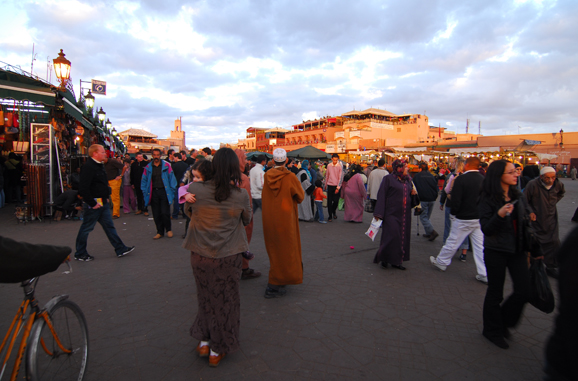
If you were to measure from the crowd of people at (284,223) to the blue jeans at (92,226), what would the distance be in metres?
0.02

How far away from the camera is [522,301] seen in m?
2.91

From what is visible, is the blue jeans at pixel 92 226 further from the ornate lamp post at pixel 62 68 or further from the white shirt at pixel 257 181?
the ornate lamp post at pixel 62 68

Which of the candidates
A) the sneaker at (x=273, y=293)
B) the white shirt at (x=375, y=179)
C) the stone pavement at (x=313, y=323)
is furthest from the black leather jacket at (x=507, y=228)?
the white shirt at (x=375, y=179)

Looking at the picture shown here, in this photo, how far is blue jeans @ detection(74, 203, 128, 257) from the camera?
536 cm

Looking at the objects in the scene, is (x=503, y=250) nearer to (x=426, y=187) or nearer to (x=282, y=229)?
(x=282, y=229)

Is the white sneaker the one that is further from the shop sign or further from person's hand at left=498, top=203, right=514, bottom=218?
the shop sign

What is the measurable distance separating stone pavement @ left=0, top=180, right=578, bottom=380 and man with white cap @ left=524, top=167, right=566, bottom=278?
1.14 meters

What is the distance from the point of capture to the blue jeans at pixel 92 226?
5363 mm

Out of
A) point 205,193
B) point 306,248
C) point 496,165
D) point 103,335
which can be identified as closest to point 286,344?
point 205,193

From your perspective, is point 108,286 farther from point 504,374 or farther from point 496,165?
point 496,165

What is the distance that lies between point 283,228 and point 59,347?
244 cm

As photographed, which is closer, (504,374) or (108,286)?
(504,374)

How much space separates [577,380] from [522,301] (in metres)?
1.70

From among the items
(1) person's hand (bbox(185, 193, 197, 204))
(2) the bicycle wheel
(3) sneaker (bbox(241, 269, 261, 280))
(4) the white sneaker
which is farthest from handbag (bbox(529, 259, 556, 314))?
(2) the bicycle wheel
